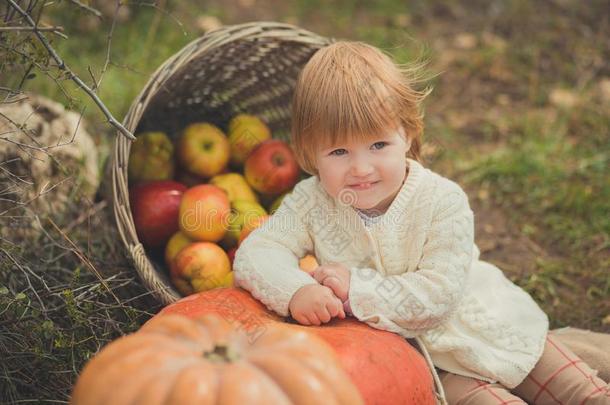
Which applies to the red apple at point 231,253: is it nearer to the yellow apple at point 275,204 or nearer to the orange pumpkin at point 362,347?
the yellow apple at point 275,204

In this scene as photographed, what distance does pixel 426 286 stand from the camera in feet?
5.89

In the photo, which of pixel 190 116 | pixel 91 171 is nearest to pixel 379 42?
pixel 190 116

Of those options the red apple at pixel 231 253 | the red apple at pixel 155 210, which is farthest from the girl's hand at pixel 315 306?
the red apple at pixel 155 210

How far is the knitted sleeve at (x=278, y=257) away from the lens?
1816mm

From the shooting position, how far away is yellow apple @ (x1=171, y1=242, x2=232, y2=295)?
2262 millimetres

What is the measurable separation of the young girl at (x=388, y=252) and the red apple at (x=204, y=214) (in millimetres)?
416

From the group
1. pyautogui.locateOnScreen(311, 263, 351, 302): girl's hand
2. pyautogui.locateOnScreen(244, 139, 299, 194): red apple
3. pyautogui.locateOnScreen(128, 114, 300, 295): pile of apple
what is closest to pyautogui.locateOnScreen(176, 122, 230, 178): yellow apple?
pyautogui.locateOnScreen(128, 114, 300, 295): pile of apple

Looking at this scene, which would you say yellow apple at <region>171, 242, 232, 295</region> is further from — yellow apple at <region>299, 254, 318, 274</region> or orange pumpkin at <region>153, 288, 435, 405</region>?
orange pumpkin at <region>153, 288, 435, 405</region>

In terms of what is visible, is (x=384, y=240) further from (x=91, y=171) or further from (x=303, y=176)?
(x=91, y=171)

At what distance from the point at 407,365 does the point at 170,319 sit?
59cm

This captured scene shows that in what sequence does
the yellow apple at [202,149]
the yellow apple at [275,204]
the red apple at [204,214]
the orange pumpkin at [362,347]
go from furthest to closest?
1. the yellow apple at [202,149]
2. the yellow apple at [275,204]
3. the red apple at [204,214]
4. the orange pumpkin at [362,347]

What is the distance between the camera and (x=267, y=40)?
7.92 ft

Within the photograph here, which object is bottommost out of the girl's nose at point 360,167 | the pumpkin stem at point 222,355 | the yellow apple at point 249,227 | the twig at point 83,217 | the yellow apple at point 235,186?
the twig at point 83,217

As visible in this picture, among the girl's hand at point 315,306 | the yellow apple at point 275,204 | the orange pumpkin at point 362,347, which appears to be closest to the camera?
the orange pumpkin at point 362,347
